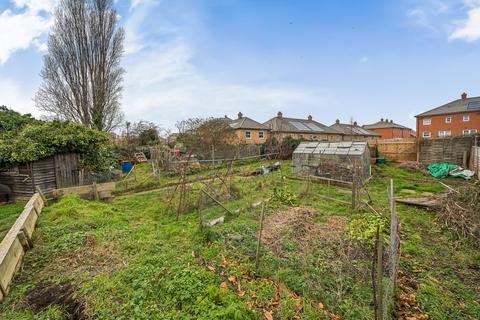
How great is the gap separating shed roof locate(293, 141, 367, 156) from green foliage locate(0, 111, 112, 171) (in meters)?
13.0

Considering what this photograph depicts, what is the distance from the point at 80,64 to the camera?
1870cm

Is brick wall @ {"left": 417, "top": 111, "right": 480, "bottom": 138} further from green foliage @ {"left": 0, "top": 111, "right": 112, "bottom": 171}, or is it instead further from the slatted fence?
the slatted fence

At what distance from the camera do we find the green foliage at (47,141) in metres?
10.6

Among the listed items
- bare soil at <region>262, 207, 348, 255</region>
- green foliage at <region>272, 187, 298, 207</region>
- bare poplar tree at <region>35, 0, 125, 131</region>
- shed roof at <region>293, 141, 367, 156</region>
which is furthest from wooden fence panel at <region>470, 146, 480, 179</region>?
bare poplar tree at <region>35, 0, 125, 131</region>

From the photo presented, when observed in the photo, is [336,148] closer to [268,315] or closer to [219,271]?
[219,271]

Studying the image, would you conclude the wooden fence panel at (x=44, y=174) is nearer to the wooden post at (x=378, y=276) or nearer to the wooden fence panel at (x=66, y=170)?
the wooden fence panel at (x=66, y=170)

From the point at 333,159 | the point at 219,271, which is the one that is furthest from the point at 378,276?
the point at 333,159

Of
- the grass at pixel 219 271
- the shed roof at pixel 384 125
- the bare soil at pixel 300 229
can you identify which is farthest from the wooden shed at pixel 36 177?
the shed roof at pixel 384 125

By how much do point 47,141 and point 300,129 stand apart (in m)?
30.4

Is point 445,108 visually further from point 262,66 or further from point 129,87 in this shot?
point 129,87

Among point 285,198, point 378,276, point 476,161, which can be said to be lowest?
point 285,198

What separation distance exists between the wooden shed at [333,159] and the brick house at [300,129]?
13.7 meters

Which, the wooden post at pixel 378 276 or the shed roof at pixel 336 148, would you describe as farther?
the shed roof at pixel 336 148

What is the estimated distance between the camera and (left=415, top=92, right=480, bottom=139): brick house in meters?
29.1
